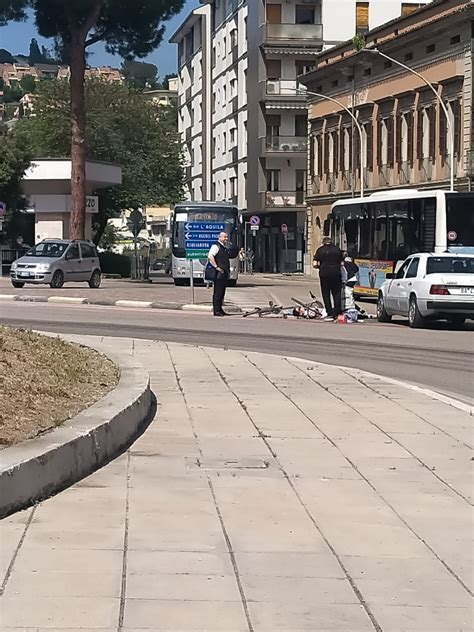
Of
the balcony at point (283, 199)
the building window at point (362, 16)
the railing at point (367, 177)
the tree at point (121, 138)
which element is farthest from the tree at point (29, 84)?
the railing at point (367, 177)

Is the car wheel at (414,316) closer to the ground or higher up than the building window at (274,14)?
closer to the ground

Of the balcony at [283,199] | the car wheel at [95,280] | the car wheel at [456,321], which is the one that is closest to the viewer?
the car wheel at [456,321]

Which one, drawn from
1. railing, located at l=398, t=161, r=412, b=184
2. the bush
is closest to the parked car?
the bush

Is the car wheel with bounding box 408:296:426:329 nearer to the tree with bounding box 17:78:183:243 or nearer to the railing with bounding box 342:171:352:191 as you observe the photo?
the railing with bounding box 342:171:352:191

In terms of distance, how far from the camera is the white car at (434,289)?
23.0 m

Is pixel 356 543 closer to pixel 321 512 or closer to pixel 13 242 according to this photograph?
pixel 321 512

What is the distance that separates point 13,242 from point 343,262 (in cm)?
4090

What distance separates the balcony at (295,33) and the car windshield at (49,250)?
4122 centimetres

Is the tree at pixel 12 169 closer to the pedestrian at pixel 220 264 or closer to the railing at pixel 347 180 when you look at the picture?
the railing at pixel 347 180

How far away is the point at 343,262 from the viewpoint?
2522 cm

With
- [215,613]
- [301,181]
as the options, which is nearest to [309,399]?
[215,613]

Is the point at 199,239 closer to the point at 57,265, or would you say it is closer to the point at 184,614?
the point at 57,265

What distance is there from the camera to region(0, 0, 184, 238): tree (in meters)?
45.2

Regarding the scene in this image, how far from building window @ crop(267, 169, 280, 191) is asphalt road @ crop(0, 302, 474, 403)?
51.3 meters
